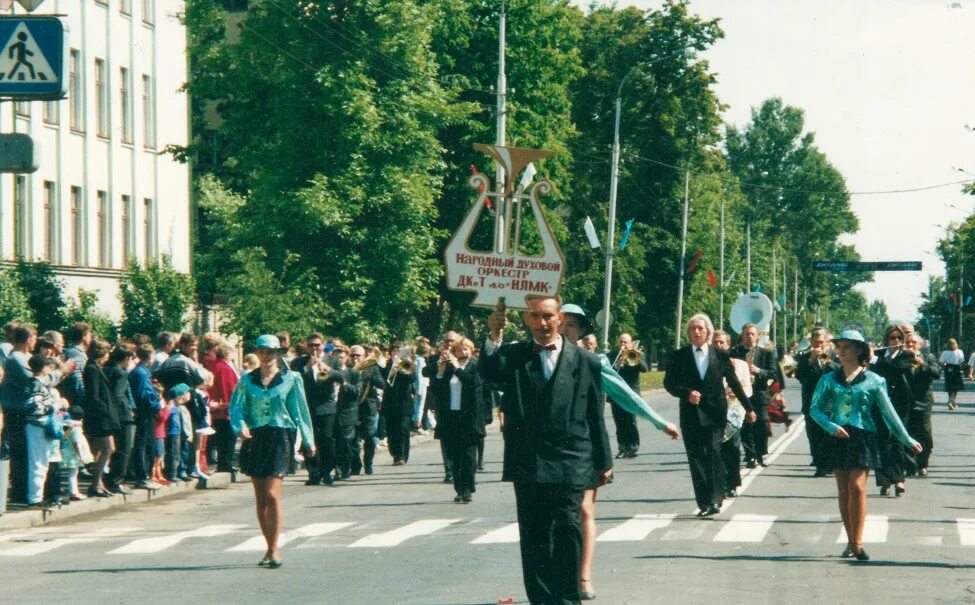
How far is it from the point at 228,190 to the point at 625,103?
71.2 ft

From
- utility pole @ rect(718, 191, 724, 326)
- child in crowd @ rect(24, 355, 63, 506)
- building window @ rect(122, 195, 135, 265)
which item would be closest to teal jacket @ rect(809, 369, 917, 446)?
child in crowd @ rect(24, 355, 63, 506)

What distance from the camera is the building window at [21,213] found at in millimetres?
38781

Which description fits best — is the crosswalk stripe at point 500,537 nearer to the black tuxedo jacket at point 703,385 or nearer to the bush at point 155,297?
the black tuxedo jacket at point 703,385

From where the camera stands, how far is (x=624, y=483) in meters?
20.4

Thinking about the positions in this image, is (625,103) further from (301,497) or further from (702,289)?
(301,497)

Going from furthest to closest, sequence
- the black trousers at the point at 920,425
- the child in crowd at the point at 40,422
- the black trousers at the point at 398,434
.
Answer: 1. the black trousers at the point at 398,434
2. the black trousers at the point at 920,425
3. the child in crowd at the point at 40,422

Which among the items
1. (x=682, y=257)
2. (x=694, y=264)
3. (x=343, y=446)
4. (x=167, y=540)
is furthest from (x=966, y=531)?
(x=682, y=257)

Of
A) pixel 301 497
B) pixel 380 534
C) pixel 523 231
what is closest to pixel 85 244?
pixel 523 231

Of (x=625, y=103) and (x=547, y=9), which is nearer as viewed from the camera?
(x=547, y=9)

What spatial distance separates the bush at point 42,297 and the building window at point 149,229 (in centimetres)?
1037

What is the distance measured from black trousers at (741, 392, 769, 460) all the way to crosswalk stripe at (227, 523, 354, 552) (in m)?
7.61

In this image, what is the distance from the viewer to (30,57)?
12.1m

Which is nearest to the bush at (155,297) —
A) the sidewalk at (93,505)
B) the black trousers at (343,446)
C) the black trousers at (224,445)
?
the black trousers at (224,445)

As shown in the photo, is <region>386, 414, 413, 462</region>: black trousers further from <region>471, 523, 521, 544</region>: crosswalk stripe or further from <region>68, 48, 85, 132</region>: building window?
<region>68, 48, 85, 132</region>: building window
